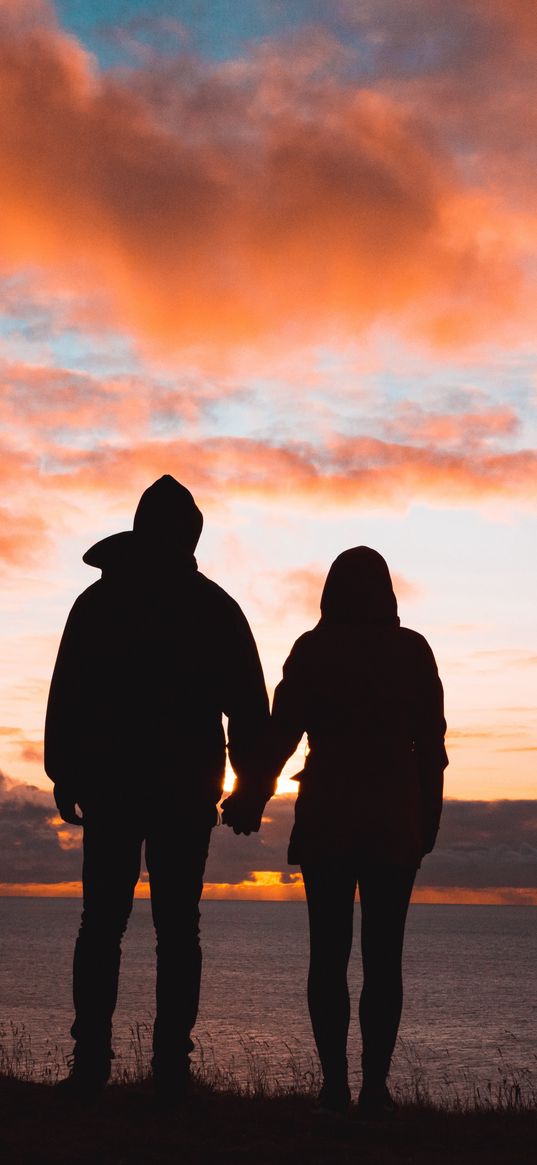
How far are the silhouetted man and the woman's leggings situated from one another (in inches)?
22.0

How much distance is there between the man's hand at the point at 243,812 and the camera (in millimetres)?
5426

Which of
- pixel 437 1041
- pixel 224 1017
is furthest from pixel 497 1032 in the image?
pixel 224 1017

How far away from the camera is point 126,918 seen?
518 centimetres

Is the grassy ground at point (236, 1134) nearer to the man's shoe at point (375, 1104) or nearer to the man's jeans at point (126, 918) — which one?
the man's shoe at point (375, 1104)

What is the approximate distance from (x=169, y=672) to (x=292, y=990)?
12445cm

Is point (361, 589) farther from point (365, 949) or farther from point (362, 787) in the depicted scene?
point (365, 949)

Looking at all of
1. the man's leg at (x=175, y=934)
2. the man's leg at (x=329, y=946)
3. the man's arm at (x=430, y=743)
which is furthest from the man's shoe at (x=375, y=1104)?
the man's arm at (x=430, y=743)

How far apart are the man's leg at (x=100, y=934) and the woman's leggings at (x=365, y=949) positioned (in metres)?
0.89

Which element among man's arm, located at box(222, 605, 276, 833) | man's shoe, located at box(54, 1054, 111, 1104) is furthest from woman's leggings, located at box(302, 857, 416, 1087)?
man's shoe, located at box(54, 1054, 111, 1104)

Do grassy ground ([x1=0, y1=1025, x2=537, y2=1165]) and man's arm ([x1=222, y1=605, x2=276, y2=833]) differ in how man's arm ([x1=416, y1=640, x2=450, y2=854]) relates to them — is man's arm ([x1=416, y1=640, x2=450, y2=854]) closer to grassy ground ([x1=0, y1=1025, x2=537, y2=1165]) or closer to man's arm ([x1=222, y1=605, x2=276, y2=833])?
man's arm ([x1=222, y1=605, x2=276, y2=833])

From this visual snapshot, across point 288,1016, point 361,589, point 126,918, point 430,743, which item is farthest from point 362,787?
point 288,1016

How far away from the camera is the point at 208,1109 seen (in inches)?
202

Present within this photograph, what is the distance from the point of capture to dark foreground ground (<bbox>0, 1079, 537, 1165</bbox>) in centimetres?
438

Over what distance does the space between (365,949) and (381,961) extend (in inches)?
3.7
